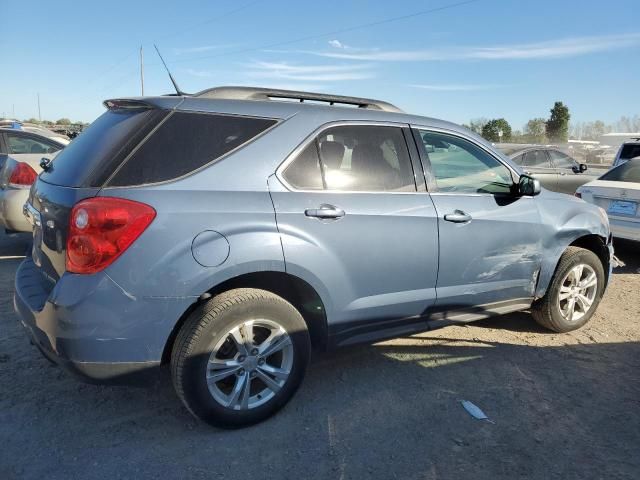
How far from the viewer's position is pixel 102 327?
2.41 metres

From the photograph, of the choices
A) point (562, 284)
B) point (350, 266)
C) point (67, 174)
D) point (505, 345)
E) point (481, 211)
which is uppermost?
point (67, 174)

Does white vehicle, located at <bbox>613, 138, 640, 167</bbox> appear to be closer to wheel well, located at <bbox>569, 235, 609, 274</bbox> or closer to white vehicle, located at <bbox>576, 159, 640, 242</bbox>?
white vehicle, located at <bbox>576, 159, 640, 242</bbox>

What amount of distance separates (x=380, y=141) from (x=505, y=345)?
2059 mm

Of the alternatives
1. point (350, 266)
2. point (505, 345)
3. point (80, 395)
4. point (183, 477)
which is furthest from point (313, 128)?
point (505, 345)

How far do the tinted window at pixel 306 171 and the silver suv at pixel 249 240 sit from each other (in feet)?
0.04

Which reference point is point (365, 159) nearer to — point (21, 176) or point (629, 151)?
point (21, 176)

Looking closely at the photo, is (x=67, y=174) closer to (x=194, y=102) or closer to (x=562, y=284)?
(x=194, y=102)

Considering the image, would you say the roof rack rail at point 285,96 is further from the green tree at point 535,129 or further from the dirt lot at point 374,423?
the green tree at point 535,129

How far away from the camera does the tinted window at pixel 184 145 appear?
254 cm

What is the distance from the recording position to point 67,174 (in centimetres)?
271

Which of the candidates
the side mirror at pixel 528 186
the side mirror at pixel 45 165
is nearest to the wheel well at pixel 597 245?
the side mirror at pixel 528 186

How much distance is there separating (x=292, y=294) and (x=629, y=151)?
30.5 ft

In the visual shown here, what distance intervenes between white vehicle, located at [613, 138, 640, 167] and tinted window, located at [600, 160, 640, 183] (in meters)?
2.78

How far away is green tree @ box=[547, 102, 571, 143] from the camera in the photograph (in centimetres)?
4562
